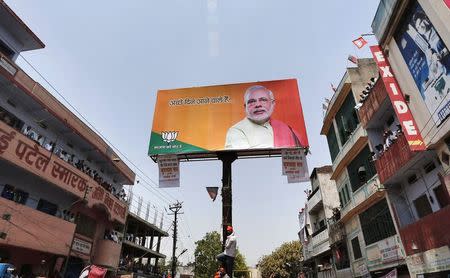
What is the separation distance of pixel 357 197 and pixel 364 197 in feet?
3.67

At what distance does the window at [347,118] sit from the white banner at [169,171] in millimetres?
11939

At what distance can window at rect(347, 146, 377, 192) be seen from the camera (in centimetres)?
1748

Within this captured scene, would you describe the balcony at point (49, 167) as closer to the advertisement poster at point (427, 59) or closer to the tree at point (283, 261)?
the advertisement poster at point (427, 59)

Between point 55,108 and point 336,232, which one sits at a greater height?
point 55,108

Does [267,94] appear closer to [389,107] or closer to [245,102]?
[245,102]

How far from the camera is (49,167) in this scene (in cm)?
1767

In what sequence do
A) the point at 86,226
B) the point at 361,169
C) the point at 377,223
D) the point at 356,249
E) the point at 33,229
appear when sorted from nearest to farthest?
the point at 33,229 → the point at 377,223 → the point at 361,169 → the point at 356,249 → the point at 86,226

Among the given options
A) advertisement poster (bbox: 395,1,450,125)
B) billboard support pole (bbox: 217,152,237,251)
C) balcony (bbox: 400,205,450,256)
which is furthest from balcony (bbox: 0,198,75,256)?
advertisement poster (bbox: 395,1,450,125)

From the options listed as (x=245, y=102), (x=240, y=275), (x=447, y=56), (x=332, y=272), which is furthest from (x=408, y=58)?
(x=240, y=275)

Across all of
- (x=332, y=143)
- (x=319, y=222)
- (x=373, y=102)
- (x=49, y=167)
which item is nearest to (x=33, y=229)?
(x=49, y=167)

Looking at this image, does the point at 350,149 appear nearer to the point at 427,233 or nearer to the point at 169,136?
the point at 427,233

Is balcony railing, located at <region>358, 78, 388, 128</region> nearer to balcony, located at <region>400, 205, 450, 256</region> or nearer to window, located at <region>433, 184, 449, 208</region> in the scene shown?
window, located at <region>433, 184, 449, 208</region>

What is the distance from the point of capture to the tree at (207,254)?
5287cm

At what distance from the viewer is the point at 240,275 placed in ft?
213
